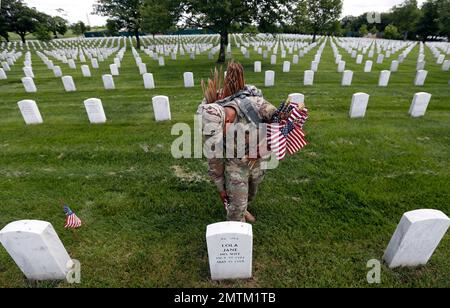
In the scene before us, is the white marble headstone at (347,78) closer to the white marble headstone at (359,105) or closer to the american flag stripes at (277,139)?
the white marble headstone at (359,105)

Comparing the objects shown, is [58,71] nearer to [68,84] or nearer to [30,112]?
[68,84]

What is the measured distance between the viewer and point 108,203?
4.28 m

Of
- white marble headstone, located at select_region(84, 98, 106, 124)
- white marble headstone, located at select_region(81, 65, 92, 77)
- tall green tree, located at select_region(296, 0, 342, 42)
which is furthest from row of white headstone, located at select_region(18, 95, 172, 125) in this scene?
tall green tree, located at select_region(296, 0, 342, 42)

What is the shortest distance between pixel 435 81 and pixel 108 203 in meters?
15.4

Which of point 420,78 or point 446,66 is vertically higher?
point 420,78

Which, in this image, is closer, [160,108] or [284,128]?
[284,128]

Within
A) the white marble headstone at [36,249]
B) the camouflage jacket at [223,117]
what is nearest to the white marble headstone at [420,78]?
the camouflage jacket at [223,117]

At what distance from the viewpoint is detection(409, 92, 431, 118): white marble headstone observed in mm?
7328

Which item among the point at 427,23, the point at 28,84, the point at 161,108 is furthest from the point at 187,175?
the point at 427,23

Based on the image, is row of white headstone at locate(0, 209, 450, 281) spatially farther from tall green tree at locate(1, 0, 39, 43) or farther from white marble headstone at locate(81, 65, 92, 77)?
tall green tree at locate(1, 0, 39, 43)

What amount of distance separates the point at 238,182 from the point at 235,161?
0.25 metres

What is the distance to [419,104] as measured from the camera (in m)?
7.44

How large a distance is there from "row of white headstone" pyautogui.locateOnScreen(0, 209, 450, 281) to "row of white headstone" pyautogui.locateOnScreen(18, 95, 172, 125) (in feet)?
16.1
